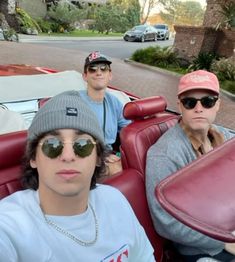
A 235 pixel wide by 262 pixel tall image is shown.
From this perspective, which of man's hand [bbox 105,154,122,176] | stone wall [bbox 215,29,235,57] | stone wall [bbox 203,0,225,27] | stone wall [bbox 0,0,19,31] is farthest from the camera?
stone wall [bbox 0,0,19,31]

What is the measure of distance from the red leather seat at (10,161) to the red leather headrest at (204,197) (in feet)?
2.67

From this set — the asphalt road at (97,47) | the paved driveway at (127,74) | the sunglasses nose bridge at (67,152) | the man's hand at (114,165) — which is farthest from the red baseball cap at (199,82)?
the asphalt road at (97,47)

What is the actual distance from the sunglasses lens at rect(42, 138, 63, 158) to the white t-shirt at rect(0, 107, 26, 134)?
1.13 meters

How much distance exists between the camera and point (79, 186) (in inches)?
49.6

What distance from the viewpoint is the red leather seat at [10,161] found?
1.75m

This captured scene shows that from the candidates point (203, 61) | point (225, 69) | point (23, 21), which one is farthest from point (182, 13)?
point (225, 69)

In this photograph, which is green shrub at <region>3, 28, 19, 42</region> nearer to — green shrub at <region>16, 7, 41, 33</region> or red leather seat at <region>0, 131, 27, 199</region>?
green shrub at <region>16, 7, 41, 33</region>

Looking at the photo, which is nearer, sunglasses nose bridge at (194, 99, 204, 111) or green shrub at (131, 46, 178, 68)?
sunglasses nose bridge at (194, 99, 204, 111)

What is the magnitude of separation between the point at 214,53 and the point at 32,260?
13486 millimetres

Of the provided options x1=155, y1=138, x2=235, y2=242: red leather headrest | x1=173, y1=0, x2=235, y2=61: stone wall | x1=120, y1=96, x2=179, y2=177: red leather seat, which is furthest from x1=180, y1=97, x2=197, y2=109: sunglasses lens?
x1=173, y1=0, x2=235, y2=61: stone wall

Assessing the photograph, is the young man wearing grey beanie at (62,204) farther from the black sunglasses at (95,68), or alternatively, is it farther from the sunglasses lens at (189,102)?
the black sunglasses at (95,68)

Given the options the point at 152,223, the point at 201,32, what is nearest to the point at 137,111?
the point at 152,223

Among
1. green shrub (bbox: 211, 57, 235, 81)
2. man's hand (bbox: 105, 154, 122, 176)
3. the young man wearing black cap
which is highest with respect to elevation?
the young man wearing black cap

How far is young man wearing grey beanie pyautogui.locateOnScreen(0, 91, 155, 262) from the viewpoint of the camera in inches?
47.8
